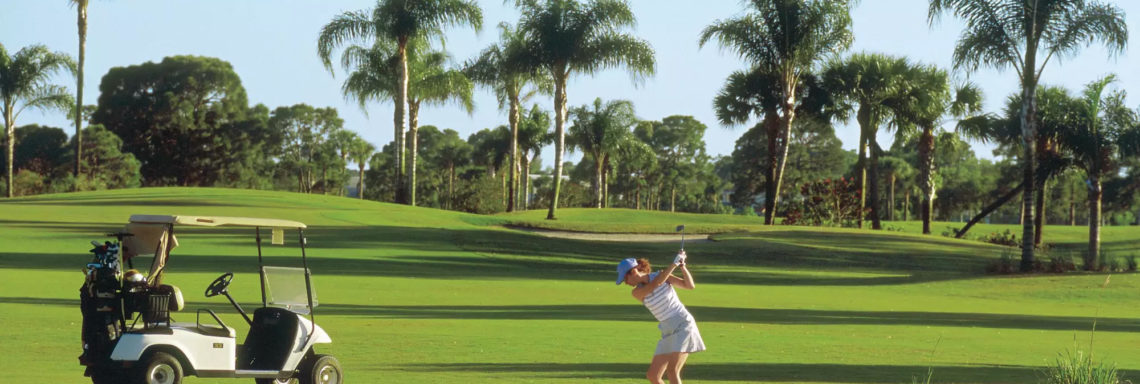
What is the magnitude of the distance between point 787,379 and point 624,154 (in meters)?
71.2

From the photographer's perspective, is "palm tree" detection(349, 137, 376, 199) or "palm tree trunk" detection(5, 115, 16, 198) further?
"palm tree" detection(349, 137, 376, 199)

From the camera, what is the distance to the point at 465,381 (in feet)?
39.0

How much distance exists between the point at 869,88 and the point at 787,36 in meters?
5.45

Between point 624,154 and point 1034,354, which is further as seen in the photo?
point 624,154

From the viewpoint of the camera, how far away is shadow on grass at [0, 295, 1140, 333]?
19500 millimetres

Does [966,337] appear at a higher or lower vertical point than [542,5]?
lower

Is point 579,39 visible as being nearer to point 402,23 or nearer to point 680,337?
point 402,23

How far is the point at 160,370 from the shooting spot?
10305 millimetres

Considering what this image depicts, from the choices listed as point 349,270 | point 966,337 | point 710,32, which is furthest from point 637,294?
point 710,32

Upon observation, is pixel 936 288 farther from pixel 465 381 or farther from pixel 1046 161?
pixel 465 381

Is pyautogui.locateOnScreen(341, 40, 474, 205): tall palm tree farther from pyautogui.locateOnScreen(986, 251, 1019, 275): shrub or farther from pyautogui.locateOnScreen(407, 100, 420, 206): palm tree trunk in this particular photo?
pyautogui.locateOnScreen(986, 251, 1019, 275): shrub

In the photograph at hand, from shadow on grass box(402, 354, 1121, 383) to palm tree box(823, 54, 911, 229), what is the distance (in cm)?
3959

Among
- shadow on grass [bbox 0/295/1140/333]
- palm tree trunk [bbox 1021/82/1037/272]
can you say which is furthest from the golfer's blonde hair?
palm tree trunk [bbox 1021/82/1037/272]

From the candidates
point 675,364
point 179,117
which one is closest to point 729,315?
point 675,364
